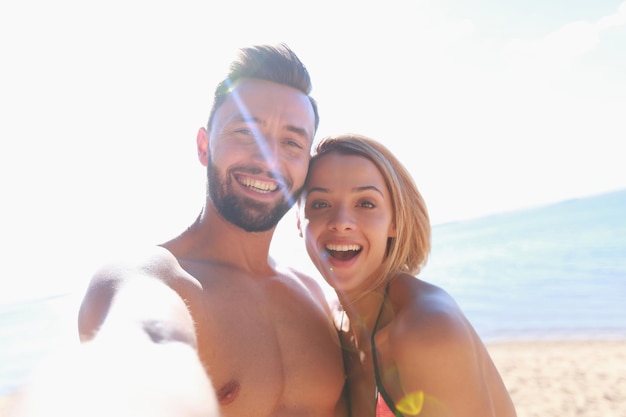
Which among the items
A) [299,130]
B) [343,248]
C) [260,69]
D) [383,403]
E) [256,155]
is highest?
[260,69]

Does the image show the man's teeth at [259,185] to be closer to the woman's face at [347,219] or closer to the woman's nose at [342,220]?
the woman's face at [347,219]

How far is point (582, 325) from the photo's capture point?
1080cm

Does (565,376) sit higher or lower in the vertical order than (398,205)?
lower

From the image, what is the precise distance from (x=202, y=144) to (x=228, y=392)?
156cm

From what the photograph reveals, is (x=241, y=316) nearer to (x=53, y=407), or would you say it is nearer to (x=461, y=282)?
(x=53, y=407)

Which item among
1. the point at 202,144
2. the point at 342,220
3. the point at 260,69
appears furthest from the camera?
the point at 202,144

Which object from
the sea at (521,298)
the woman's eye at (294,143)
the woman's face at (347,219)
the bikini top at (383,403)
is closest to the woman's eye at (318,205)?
the woman's face at (347,219)

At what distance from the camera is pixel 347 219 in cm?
261

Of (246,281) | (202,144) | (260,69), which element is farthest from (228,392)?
(260,69)

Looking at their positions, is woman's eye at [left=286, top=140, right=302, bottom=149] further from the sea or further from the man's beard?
the sea

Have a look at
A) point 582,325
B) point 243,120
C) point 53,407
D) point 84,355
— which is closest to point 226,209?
point 243,120

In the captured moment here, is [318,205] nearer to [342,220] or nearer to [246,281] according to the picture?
[342,220]

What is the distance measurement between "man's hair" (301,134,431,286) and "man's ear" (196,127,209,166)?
690 mm

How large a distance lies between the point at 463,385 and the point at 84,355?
1494mm
